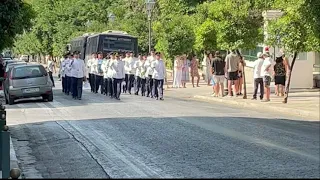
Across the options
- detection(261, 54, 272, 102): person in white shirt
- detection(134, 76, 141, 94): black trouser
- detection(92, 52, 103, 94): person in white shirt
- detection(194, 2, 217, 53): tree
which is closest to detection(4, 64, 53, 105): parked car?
detection(134, 76, 141, 94): black trouser

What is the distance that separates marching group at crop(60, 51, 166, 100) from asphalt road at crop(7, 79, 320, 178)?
5.16 m

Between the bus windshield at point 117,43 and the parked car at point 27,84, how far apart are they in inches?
543

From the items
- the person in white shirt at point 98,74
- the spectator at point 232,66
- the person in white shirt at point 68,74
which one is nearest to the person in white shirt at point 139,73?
the person in white shirt at point 98,74

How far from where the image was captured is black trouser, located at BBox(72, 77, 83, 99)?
27.1m

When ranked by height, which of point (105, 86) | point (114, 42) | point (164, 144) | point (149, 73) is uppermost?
point (114, 42)

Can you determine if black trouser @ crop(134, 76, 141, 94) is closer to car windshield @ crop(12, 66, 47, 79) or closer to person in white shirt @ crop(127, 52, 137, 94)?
person in white shirt @ crop(127, 52, 137, 94)

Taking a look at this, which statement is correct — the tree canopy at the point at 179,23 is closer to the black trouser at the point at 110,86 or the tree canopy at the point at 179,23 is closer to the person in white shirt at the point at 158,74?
the person in white shirt at the point at 158,74

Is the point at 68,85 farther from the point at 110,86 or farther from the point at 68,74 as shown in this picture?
the point at 110,86

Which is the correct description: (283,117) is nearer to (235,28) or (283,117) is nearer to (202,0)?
(235,28)

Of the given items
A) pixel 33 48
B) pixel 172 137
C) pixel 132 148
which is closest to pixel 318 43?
pixel 172 137

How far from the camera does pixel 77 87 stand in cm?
2752

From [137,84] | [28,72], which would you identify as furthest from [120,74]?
[28,72]

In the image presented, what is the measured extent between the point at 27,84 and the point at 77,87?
80.7 inches

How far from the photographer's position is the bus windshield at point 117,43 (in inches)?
1596
